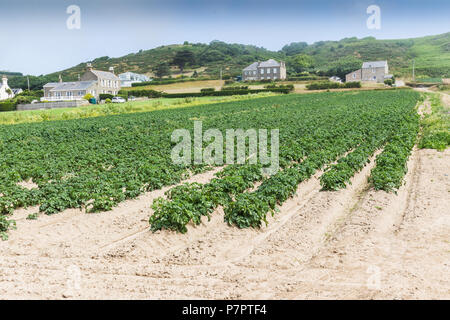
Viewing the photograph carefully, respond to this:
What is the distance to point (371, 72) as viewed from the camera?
4638 inches

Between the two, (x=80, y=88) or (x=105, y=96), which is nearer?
(x=105, y=96)

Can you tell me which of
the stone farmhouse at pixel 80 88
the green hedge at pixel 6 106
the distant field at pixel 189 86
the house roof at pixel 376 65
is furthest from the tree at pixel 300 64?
the green hedge at pixel 6 106

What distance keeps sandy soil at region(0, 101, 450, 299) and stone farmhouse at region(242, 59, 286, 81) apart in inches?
4557

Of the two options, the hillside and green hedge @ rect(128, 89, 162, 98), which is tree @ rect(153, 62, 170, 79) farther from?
green hedge @ rect(128, 89, 162, 98)

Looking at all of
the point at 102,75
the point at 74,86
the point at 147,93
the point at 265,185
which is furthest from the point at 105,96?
the point at 265,185

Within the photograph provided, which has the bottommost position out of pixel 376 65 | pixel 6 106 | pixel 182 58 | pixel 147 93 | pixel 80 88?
pixel 6 106

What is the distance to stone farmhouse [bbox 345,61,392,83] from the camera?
116 m

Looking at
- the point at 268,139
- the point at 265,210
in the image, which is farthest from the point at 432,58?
the point at 265,210

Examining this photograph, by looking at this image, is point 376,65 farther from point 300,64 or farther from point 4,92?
point 4,92

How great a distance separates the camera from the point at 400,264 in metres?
7.34

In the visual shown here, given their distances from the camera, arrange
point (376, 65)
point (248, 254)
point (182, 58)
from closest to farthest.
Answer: point (248, 254) → point (376, 65) → point (182, 58)

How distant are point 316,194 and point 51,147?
48.2 ft
